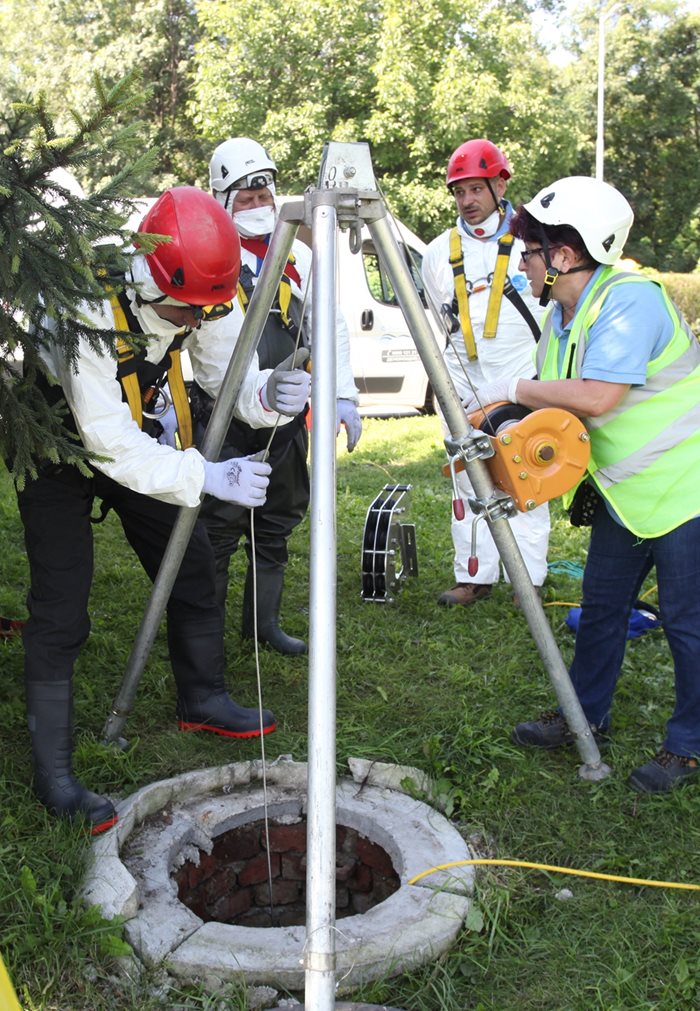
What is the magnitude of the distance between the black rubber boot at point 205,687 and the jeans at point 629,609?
1.24 m

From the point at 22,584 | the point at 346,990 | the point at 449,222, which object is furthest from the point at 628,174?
the point at 346,990

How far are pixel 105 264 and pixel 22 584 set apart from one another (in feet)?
11.2

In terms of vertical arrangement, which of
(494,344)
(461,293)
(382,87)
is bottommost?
(494,344)

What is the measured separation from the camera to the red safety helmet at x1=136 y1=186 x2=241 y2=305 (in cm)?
306

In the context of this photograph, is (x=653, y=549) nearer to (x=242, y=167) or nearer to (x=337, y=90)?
(x=242, y=167)

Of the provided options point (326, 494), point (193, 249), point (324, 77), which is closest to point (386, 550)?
point (193, 249)

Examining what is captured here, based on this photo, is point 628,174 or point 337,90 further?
point 628,174

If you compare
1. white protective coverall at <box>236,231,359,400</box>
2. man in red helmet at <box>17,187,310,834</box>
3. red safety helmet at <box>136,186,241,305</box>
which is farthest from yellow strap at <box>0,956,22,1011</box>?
white protective coverall at <box>236,231,359,400</box>

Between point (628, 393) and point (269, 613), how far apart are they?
84.8 inches

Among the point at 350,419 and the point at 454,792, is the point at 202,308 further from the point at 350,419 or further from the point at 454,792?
the point at 454,792

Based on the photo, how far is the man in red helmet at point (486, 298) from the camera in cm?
521

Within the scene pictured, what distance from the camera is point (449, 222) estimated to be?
1975cm

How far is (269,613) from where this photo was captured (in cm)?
482

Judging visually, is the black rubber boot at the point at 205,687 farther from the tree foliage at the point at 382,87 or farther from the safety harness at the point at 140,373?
the tree foliage at the point at 382,87
